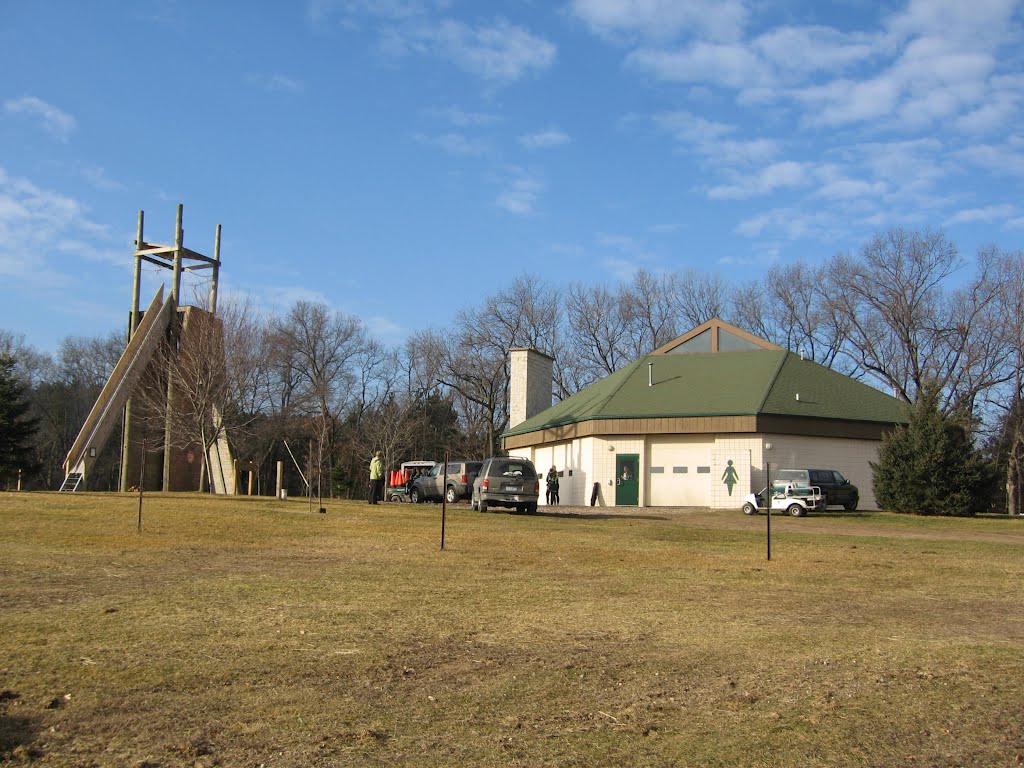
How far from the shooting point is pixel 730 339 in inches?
1695

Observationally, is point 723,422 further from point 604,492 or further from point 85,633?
point 85,633

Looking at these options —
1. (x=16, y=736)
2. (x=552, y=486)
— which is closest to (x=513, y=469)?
(x=552, y=486)

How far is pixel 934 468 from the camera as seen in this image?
31625 mm

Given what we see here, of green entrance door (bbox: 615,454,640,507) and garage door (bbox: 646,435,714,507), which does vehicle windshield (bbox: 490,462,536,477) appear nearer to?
green entrance door (bbox: 615,454,640,507)

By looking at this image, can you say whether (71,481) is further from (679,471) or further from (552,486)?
(679,471)

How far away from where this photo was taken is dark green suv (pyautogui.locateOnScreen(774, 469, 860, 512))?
32125mm

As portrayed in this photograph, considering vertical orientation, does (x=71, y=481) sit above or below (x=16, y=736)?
above

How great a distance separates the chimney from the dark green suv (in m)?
19.6

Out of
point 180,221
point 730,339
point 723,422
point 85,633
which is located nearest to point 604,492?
point 723,422

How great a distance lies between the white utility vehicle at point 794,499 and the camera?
31198mm

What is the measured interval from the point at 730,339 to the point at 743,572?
30.3 m

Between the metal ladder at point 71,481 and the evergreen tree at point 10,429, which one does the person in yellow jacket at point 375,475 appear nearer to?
the metal ladder at point 71,481

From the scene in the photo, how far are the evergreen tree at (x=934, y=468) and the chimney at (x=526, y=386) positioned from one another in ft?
72.6

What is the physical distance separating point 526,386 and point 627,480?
44.5 ft
